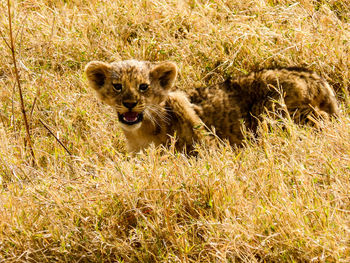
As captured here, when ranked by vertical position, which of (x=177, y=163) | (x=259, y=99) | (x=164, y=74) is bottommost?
(x=177, y=163)

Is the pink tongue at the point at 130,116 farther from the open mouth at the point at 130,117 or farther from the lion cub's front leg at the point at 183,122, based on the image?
the lion cub's front leg at the point at 183,122

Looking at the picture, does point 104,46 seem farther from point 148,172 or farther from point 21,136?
point 148,172

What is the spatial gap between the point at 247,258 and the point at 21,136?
3.56 meters

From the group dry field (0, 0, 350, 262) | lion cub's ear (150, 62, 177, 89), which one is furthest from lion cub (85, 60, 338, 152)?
dry field (0, 0, 350, 262)

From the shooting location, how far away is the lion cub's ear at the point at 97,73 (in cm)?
543

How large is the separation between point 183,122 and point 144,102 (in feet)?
1.74

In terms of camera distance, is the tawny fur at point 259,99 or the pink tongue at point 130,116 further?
the tawny fur at point 259,99

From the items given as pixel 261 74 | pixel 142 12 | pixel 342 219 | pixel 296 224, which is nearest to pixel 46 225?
pixel 296 224

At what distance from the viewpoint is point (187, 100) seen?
5.88 metres

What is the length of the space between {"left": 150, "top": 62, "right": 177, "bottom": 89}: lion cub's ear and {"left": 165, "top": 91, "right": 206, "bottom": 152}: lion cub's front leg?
251mm

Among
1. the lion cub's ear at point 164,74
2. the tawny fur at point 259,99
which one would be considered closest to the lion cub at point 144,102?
the lion cub's ear at point 164,74

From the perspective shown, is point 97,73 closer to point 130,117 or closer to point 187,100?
point 130,117

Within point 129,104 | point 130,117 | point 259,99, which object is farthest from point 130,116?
point 259,99

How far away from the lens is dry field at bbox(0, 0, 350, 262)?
12.0 ft
